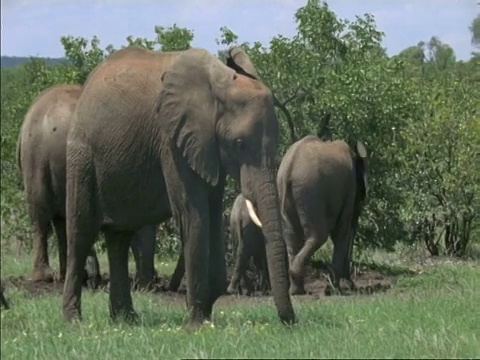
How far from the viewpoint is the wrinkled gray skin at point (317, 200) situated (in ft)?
45.2

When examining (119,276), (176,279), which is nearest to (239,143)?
(119,276)

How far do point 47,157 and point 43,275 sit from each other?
1.56m

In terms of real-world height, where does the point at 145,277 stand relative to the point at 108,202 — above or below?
below

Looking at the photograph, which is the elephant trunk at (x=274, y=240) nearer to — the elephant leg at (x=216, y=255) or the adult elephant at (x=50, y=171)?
the elephant leg at (x=216, y=255)

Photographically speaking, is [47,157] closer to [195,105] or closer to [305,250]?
[305,250]

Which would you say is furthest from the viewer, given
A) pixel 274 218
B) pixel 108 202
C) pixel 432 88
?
pixel 432 88

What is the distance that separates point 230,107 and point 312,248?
4876 mm

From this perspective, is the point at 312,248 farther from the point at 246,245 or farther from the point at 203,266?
the point at 203,266

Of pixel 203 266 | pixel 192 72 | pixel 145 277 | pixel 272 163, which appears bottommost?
pixel 145 277

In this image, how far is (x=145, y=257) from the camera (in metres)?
13.9

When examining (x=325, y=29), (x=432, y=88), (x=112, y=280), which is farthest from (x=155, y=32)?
(x=112, y=280)

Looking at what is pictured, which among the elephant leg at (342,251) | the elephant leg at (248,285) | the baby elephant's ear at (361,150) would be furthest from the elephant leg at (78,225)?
the baby elephant's ear at (361,150)

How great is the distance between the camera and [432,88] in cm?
1883

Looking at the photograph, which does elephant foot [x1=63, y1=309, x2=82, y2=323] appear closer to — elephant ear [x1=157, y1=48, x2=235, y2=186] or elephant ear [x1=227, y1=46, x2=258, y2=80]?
elephant ear [x1=157, y1=48, x2=235, y2=186]
